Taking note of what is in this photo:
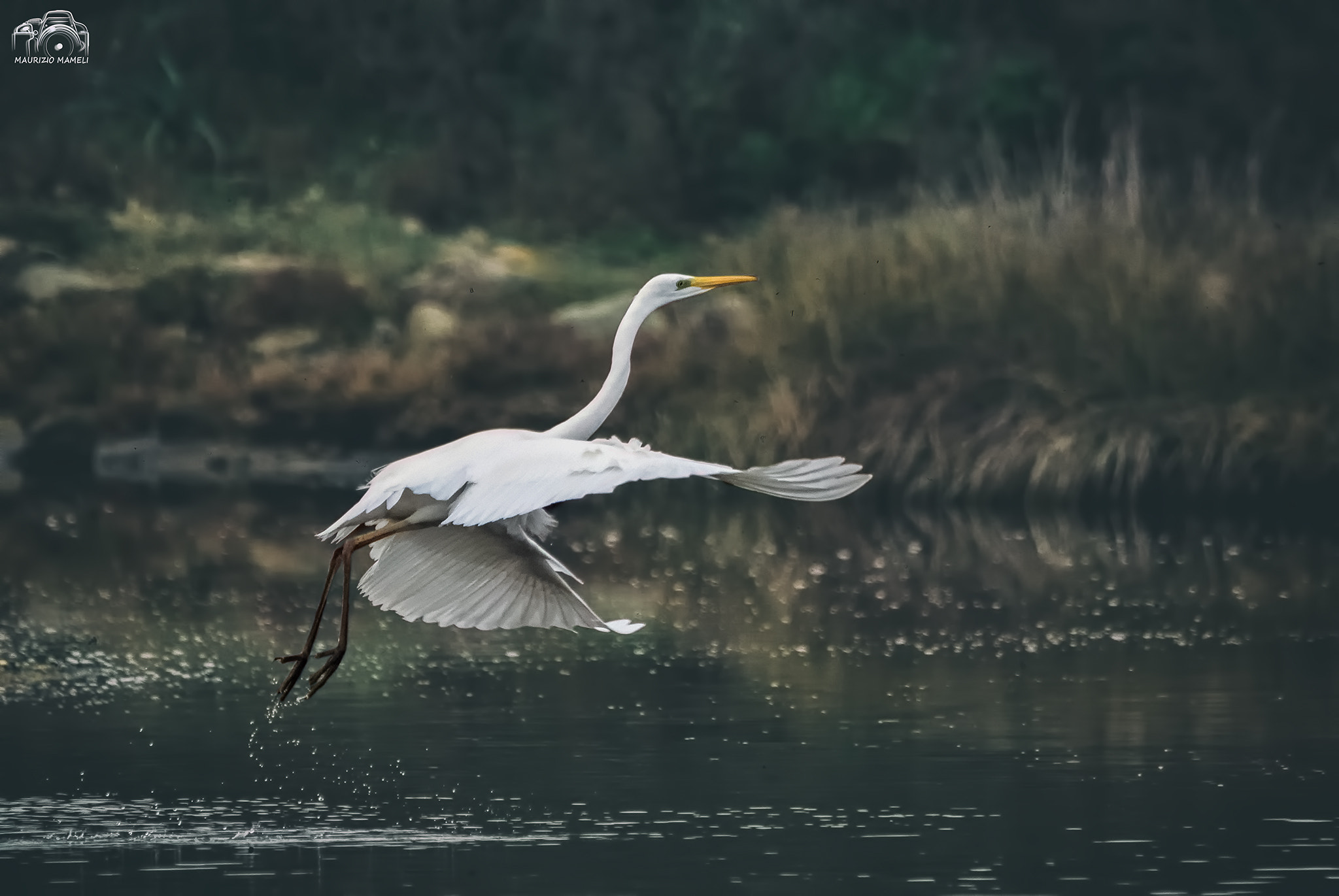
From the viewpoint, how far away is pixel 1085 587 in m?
19.4

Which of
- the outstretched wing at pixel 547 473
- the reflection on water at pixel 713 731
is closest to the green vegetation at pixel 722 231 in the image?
the reflection on water at pixel 713 731

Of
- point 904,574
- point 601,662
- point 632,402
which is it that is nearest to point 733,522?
point 632,402

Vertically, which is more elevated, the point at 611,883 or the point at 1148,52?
the point at 1148,52

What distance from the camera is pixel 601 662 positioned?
641 inches

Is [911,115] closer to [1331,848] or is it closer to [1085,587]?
[1085,587]

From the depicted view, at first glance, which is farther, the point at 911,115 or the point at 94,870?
the point at 911,115

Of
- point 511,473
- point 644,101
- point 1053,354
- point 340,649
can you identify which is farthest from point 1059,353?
point 511,473

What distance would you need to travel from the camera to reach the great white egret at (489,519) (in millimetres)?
9086

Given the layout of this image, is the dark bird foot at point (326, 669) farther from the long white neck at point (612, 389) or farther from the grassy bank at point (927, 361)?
the grassy bank at point (927, 361)

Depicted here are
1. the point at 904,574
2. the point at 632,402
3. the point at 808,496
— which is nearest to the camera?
the point at 808,496

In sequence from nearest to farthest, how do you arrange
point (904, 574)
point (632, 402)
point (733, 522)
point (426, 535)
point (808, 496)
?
1. point (808, 496)
2. point (426, 535)
3. point (904, 574)
4. point (733, 522)
5. point (632, 402)

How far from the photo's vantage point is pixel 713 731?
13.2 metres

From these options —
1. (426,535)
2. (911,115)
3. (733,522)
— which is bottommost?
(733,522)

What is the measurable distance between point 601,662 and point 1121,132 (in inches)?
892
